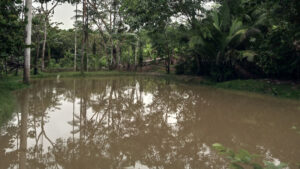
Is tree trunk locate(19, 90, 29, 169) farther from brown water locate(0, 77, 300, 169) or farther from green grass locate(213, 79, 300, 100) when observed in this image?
green grass locate(213, 79, 300, 100)

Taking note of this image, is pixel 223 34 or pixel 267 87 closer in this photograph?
pixel 267 87

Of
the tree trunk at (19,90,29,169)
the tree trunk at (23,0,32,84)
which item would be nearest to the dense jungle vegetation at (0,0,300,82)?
the tree trunk at (23,0,32,84)

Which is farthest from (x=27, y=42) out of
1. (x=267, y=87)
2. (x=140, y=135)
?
(x=267, y=87)

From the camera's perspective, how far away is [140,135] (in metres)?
4.71

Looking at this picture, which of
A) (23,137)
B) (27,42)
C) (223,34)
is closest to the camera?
(23,137)

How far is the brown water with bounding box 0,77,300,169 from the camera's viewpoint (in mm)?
3500

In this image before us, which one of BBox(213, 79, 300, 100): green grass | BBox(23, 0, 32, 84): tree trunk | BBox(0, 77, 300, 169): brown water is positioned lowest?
BBox(0, 77, 300, 169): brown water

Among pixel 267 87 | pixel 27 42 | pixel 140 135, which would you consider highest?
pixel 27 42

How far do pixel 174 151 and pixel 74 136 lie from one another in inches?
74.2

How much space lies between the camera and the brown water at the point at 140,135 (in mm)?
3500

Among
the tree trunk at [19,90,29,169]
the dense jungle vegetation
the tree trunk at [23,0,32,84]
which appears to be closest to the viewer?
the tree trunk at [19,90,29,169]

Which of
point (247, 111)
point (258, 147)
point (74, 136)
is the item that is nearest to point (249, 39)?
point (247, 111)

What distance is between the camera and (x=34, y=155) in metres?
3.58

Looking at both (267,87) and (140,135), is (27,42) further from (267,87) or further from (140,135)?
(267,87)
